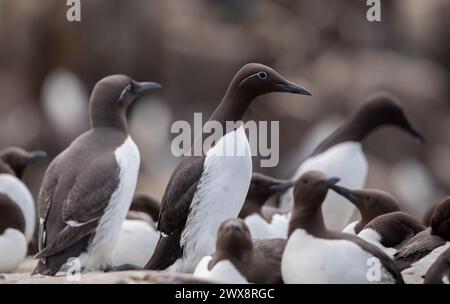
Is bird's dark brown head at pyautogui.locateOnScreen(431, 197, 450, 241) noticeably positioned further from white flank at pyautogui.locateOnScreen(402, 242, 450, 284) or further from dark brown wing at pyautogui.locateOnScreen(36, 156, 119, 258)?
dark brown wing at pyautogui.locateOnScreen(36, 156, 119, 258)

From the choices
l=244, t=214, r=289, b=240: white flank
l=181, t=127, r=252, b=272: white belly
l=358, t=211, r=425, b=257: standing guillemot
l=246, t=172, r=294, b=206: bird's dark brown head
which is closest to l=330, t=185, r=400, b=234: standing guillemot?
l=358, t=211, r=425, b=257: standing guillemot

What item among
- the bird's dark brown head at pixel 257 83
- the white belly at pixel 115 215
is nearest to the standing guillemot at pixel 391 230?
the bird's dark brown head at pixel 257 83

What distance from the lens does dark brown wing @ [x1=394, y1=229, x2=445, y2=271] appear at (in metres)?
7.97

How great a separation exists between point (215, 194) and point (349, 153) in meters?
3.63

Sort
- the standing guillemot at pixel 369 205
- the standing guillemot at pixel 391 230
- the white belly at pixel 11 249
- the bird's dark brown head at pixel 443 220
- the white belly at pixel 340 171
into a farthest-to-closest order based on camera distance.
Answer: the white belly at pixel 340 171 < the white belly at pixel 11 249 < the standing guillemot at pixel 369 205 < the standing guillemot at pixel 391 230 < the bird's dark brown head at pixel 443 220

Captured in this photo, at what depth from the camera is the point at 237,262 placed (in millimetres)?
7379

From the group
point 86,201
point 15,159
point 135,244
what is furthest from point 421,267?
point 15,159

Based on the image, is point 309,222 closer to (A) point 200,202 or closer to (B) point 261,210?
(A) point 200,202

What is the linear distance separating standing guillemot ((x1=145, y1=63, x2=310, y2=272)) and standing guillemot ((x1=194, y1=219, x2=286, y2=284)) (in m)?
1.06

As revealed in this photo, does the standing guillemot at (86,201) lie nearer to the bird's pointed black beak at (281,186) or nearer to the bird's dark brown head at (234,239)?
the bird's pointed black beak at (281,186)

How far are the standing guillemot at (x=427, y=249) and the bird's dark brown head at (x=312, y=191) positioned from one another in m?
0.89

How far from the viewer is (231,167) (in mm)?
8586

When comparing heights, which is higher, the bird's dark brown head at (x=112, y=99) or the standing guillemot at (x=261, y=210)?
the bird's dark brown head at (x=112, y=99)

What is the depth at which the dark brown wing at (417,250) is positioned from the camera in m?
7.97
